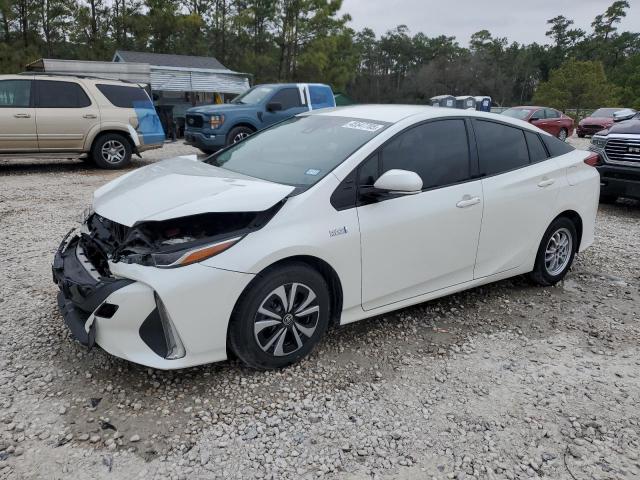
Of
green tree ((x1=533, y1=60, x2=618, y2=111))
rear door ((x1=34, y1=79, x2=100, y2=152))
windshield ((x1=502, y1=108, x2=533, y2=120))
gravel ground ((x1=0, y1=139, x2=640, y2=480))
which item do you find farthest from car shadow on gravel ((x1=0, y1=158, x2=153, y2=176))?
green tree ((x1=533, y1=60, x2=618, y2=111))

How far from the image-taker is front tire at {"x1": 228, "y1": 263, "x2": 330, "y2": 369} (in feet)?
9.02

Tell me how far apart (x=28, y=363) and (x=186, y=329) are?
1.16 meters

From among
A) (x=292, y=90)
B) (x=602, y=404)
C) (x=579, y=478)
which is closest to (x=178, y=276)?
(x=579, y=478)

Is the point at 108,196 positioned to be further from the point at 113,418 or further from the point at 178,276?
the point at 113,418

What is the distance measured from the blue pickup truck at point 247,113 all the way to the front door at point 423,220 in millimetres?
7782

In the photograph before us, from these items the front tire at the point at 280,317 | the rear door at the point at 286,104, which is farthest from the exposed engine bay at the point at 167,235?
the rear door at the point at 286,104

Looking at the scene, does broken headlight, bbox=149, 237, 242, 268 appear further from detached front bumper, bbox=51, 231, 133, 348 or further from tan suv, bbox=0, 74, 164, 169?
tan suv, bbox=0, 74, 164, 169

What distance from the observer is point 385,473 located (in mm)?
2293

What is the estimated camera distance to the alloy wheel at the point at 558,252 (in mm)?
4340

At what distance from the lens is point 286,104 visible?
12.0 metres

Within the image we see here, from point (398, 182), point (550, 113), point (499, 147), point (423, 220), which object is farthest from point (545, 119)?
point (398, 182)

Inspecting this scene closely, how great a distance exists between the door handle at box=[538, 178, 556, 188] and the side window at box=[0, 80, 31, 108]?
8.84 meters

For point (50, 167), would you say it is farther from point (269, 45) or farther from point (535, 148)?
point (269, 45)

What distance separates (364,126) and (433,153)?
0.51 m
